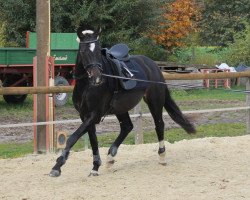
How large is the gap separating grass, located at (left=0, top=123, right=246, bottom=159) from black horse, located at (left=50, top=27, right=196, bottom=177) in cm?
232

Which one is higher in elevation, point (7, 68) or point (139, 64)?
point (139, 64)

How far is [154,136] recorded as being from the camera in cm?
1222

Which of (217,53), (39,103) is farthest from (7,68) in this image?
(217,53)

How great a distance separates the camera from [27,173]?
26.4 ft

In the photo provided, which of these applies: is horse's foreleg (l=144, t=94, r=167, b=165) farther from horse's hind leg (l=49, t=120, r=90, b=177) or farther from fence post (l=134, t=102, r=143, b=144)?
fence post (l=134, t=102, r=143, b=144)

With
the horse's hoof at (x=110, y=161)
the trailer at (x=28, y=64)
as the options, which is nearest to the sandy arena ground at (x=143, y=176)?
the horse's hoof at (x=110, y=161)

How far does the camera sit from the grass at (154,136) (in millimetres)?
10433

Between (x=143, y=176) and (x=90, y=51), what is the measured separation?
5.80ft

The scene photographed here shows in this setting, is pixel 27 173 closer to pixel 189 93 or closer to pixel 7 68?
pixel 7 68

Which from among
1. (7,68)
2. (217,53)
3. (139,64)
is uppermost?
(139,64)

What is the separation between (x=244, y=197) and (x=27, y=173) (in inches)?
118

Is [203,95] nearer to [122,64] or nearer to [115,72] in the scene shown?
[122,64]

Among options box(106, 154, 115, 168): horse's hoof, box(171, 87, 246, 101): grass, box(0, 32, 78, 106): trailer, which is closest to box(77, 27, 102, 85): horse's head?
box(106, 154, 115, 168): horse's hoof

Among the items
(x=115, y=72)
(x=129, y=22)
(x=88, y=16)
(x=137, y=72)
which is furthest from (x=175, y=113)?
(x=129, y=22)
